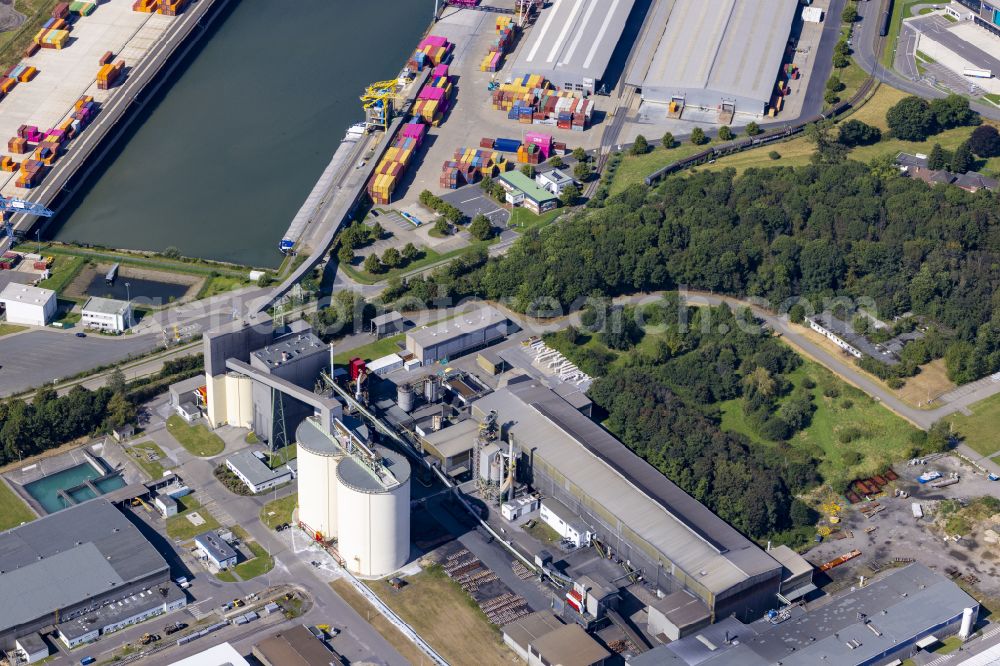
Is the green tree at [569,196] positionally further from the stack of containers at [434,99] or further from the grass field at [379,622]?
the grass field at [379,622]

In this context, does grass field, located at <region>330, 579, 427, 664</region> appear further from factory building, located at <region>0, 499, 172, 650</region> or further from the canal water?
the canal water

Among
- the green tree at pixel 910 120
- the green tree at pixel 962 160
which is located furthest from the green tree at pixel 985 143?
the green tree at pixel 910 120

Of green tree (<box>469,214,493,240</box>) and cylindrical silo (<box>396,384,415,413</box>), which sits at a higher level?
green tree (<box>469,214,493,240</box>)

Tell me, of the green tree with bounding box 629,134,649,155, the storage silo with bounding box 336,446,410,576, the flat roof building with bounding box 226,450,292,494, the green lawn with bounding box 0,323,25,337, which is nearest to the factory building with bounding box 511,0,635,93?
the green tree with bounding box 629,134,649,155

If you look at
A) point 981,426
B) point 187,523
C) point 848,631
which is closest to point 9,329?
point 187,523

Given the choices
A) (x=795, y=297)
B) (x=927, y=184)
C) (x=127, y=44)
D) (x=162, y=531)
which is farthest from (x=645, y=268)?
(x=127, y=44)

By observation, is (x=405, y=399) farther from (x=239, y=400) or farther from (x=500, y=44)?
(x=500, y=44)

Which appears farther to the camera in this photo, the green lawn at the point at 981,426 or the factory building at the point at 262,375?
the green lawn at the point at 981,426
